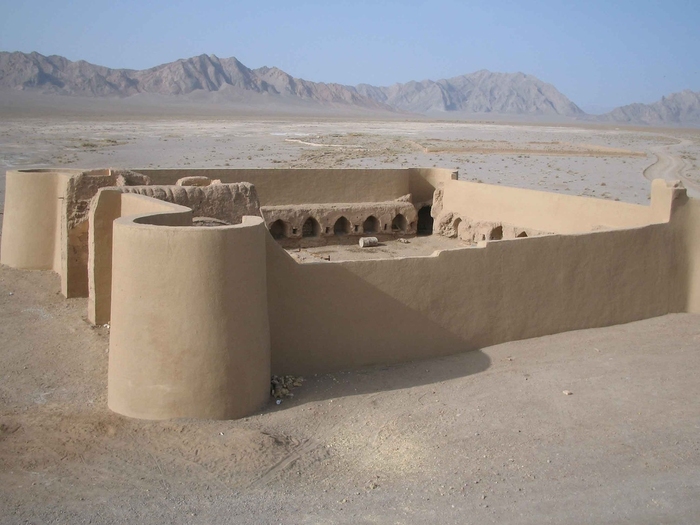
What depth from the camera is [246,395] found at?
7.68 meters

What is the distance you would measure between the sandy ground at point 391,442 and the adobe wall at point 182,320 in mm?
254

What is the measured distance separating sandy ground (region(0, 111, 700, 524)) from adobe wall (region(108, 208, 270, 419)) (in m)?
0.25

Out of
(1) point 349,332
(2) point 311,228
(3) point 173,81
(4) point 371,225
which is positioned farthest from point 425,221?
(3) point 173,81

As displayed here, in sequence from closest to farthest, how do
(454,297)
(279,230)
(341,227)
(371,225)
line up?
(454,297), (279,230), (341,227), (371,225)

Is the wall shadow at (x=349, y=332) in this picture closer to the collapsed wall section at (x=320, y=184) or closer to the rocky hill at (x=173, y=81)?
the collapsed wall section at (x=320, y=184)

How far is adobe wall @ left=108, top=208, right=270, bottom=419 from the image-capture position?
7.23m

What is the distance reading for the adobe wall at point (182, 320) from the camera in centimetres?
A: 723

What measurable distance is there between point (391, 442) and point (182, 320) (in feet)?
7.73

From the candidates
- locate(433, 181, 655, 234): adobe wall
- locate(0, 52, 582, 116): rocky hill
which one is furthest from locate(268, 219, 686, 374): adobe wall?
locate(0, 52, 582, 116): rocky hill

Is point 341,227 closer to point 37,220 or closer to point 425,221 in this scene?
point 425,221

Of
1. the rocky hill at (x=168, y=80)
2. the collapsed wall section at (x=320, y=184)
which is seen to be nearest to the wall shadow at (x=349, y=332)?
the collapsed wall section at (x=320, y=184)

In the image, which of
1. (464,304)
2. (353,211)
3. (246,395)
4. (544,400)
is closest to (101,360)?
(246,395)

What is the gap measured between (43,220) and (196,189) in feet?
13.7

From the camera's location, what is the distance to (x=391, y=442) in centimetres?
733
